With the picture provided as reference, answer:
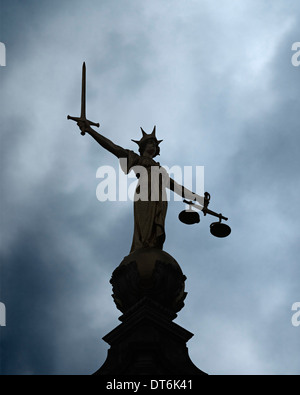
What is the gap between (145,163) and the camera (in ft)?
70.7

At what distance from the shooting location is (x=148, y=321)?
1902 centimetres

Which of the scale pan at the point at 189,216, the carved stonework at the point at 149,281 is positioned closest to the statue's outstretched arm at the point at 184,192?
the scale pan at the point at 189,216

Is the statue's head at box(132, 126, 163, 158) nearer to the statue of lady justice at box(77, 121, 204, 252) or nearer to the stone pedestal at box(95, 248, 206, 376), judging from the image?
the statue of lady justice at box(77, 121, 204, 252)

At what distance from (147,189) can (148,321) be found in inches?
142

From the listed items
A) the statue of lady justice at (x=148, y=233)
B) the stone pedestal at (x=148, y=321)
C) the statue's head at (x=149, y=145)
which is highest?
the statue's head at (x=149, y=145)

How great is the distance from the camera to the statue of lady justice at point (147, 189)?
20609 mm

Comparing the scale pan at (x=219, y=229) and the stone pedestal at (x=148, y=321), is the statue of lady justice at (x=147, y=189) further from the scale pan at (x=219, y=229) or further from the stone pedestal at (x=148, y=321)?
the scale pan at (x=219, y=229)

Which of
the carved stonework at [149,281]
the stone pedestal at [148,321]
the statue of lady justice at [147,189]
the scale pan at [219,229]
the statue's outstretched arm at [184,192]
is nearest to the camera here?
the stone pedestal at [148,321]

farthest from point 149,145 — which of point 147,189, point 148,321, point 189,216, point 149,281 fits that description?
point 148,321

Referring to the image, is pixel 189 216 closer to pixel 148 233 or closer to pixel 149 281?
pixel 148 233

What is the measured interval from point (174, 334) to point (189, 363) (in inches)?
28.3

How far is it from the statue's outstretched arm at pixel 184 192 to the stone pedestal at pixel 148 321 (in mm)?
2244
